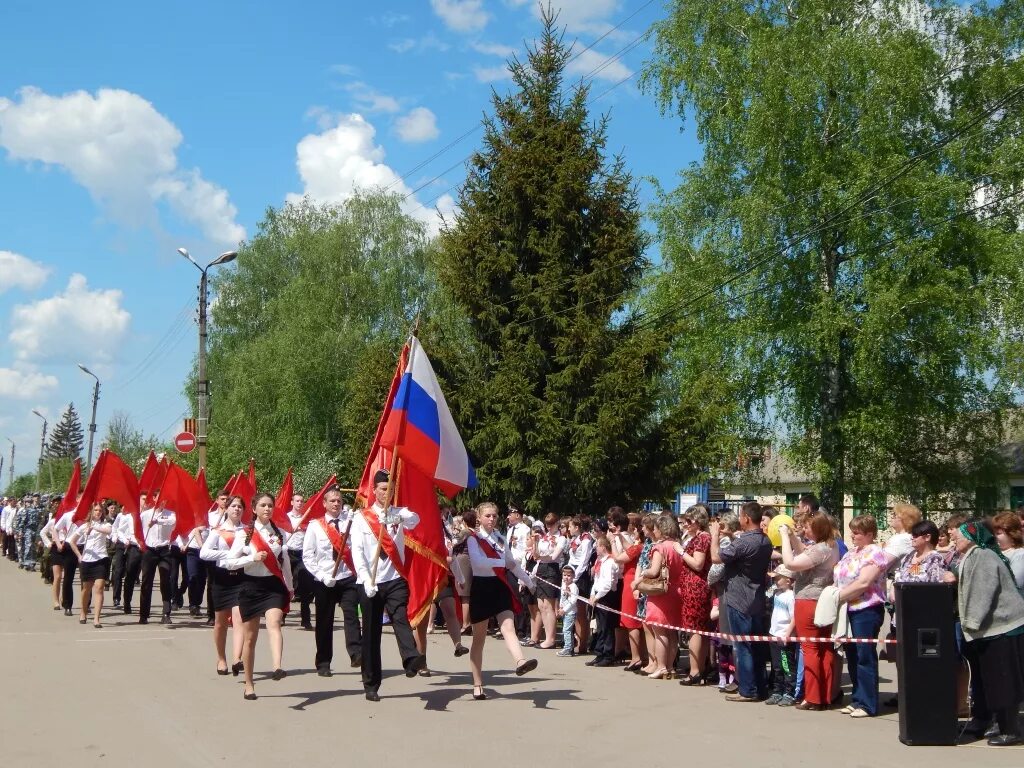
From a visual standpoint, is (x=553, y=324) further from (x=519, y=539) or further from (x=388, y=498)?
(x=388, y=498)

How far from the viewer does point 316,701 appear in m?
10.4

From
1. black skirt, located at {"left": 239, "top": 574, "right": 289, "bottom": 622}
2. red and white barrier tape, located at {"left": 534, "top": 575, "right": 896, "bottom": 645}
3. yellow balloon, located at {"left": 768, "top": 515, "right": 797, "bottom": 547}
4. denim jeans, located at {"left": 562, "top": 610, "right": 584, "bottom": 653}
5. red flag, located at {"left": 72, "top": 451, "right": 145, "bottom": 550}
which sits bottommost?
denim jeans, located at {"left": 562, "top": 610, "right": 584, "bottom": 653}

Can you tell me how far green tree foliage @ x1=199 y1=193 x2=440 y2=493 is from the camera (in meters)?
39.7

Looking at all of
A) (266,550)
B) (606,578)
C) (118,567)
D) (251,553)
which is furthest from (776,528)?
(118,567)

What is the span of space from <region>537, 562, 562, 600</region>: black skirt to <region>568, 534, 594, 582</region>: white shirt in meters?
0.55

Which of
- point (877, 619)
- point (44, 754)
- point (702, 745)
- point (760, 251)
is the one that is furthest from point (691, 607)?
point (760, 251)

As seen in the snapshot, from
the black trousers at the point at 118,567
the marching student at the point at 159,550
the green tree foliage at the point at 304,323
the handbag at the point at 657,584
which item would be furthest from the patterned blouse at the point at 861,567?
the green tree foliage at the point at 304,323

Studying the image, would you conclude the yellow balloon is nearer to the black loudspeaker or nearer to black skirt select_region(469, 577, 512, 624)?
the black loudspeaker

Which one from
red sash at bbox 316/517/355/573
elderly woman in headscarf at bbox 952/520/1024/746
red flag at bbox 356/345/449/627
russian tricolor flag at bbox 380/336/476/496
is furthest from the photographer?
red sash at bbox 316/517/355/573

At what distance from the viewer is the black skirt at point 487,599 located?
10328 millimetres

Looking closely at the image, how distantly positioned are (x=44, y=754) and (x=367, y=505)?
3.84 meters

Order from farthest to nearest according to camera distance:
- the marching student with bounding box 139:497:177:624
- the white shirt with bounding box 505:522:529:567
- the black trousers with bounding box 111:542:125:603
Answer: the black trousers with bounding box 111:542:125:603 → the marching student with bounding box 139:497:177:624 → the white shirt with bounding box 505:522:529:567

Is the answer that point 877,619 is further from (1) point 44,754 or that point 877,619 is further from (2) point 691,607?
(1) point 44,754

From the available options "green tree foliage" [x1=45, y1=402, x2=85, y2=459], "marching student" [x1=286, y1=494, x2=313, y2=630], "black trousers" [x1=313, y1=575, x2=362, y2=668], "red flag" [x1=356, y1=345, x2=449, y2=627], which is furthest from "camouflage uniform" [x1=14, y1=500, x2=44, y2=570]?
"green tree foliage" [x1=45, y1=402, x2=85, y2=459]
